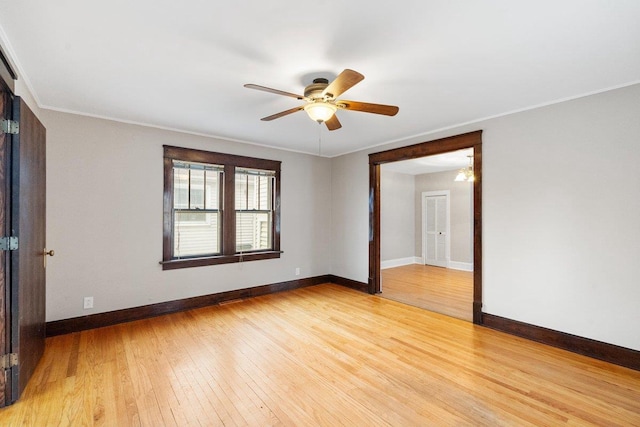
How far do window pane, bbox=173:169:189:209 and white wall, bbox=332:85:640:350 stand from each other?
391 centimetres

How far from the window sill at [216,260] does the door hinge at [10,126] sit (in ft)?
7.33

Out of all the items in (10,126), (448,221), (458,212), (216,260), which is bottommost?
(216,260)

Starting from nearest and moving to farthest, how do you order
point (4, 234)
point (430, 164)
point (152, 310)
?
1. point (4, 234)
2. point (152, 310)
3. point (430, 164)

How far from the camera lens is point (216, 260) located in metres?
4.41

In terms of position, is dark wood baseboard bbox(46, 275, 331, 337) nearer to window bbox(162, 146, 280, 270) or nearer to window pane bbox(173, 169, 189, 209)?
window bbox(162, 146, 280, 270)

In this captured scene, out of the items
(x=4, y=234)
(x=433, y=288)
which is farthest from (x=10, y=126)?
(x=433, y=288)

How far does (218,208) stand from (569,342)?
15.2 ft

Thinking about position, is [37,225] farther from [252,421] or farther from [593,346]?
[593,346]

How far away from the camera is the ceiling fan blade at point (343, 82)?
191 centimetres

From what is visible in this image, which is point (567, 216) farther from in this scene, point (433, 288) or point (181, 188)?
point (181, 188)

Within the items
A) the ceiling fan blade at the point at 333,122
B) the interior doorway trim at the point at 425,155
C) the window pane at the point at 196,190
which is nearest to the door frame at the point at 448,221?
the interior doorway trim at the point at 425,155

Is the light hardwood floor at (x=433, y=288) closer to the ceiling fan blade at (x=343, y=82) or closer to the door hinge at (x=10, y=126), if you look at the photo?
the ceiling fan blade at (x=343, y=82)

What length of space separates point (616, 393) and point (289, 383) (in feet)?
8.33

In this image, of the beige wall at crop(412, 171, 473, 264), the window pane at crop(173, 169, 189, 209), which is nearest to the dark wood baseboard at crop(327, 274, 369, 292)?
the window pane at crop(173, 169, 189, 209)
